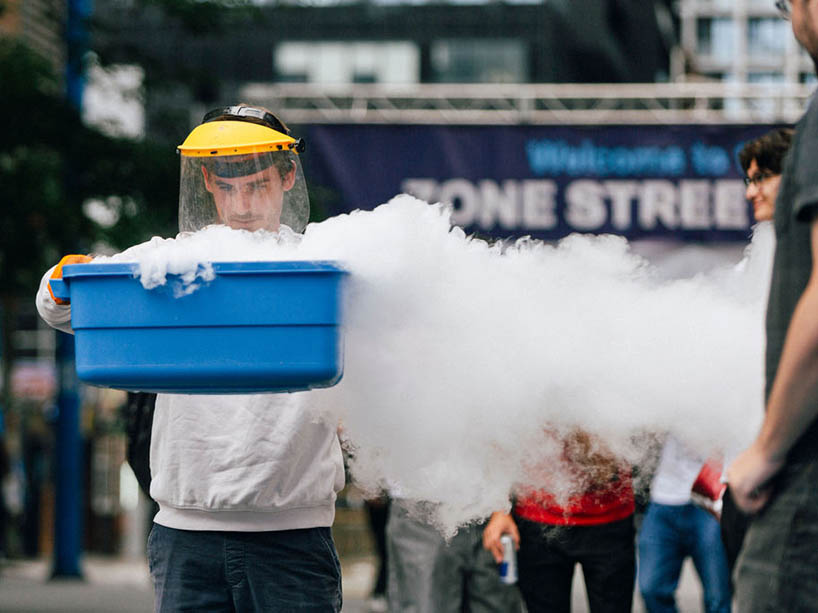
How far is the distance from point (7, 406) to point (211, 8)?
22.1 feet

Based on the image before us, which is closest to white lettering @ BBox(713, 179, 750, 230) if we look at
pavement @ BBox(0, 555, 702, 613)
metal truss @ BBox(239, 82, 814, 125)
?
metal truss @ BBox(239, 82, 814, 125)

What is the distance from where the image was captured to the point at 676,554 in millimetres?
5750

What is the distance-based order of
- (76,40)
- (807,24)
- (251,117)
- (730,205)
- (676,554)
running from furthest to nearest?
(730,205), (76,40), (676,554), (251,117), (807,24)

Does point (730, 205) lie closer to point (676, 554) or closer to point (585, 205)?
point (585, 205)

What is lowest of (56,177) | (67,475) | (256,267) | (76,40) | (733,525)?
(67,475)

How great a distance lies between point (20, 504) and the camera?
15.8 m

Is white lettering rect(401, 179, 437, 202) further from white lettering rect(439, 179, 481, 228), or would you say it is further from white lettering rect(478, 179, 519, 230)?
white lettering rect(478, 179, 519, 230)

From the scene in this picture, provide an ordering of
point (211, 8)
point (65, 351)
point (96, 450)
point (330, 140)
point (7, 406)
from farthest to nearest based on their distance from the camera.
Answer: point (96, 450), point (7, 406), point (330, 140), point (65, 351), point (211, 8)

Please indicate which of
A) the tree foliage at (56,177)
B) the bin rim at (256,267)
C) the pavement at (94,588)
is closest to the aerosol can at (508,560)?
the bin rim at (256,267)

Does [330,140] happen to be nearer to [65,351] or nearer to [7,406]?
[65,351]

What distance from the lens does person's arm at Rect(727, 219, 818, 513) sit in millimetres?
2082

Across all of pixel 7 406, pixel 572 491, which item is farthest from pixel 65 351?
pixel 572 491

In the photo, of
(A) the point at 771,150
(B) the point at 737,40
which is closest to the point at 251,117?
(A) the point at 771,150

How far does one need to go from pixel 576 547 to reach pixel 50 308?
7.21 ft
